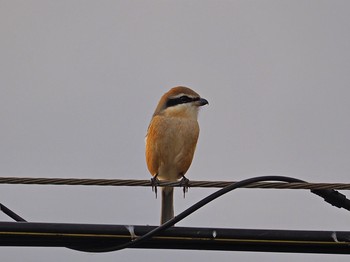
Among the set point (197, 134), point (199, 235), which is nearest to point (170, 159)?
point (197, 134)

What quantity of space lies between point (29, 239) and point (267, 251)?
1296mm

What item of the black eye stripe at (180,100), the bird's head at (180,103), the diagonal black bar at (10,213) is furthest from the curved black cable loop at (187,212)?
the black eye stripe at (180,100)

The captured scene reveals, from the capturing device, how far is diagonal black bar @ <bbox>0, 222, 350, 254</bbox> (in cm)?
427

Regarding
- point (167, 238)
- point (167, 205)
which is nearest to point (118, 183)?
point (167, 238)

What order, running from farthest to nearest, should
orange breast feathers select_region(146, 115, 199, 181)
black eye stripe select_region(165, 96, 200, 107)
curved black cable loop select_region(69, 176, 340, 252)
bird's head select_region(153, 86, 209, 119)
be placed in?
A: black eye stripe select_region(165, 96, 200, 107), bird's head select_region(153, 86, 209, 119), orange breast feathers select_region(146, 115, 199, 181), curved black cable loop select_region(69, 176, 340, 252)

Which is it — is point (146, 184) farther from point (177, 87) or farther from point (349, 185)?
point (177, 87)

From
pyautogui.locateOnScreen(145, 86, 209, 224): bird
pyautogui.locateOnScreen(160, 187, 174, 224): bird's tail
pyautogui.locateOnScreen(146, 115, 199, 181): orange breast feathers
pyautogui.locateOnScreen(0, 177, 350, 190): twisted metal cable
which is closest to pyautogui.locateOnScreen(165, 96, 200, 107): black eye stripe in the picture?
pyautogui.locateOnScreen(145, 86, 209, 224): bird

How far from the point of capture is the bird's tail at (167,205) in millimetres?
7973

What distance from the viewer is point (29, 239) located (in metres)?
4.29

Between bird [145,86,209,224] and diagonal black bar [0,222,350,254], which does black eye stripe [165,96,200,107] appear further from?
diagonal black bar [0,222,350,254]

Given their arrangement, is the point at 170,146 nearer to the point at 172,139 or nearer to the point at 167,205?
the point at 172,139

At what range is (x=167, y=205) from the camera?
802cm

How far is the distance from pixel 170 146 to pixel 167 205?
0.73 metres

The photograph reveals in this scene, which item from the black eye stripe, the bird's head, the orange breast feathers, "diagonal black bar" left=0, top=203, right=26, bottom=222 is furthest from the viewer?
the black eye stripe
